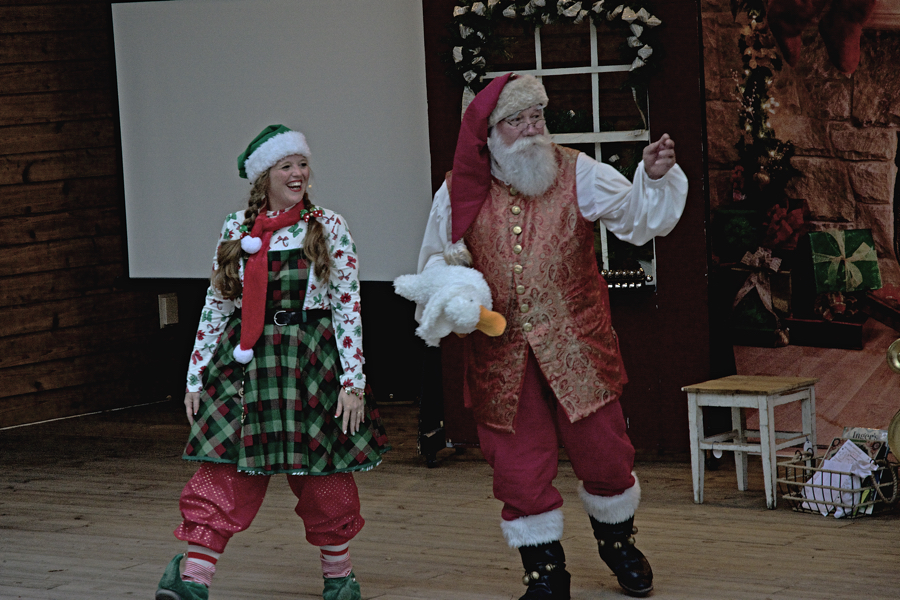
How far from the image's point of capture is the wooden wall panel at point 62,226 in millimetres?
6188

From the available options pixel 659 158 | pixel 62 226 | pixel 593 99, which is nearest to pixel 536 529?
pixel 659 158

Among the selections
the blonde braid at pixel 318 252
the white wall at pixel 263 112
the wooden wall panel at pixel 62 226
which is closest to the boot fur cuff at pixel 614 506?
the blonde braid at pixel 318 252

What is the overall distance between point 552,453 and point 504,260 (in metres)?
0.50

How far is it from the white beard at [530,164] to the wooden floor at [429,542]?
3.58 ft

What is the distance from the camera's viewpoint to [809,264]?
4.67 meters

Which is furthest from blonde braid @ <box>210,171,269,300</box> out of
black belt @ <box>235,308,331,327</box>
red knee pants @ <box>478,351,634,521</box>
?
red knee pants @ <box>478,351,634,521</box>

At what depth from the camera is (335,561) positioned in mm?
3088

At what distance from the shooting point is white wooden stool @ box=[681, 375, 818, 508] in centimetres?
397

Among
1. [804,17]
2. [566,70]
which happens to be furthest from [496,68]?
[804,17]

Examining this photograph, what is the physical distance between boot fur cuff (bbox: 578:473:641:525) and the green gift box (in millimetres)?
1901

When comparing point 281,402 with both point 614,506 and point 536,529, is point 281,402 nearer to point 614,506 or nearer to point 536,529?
point 536,529

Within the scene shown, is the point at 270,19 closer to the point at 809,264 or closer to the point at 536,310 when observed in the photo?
the point at 809,264

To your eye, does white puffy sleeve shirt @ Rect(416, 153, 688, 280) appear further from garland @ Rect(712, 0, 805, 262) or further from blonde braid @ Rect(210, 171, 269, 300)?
garland @ Rect(712, 0, 805, 262)

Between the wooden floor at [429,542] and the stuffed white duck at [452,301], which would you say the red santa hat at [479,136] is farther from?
the wooden floor at [429,542]
